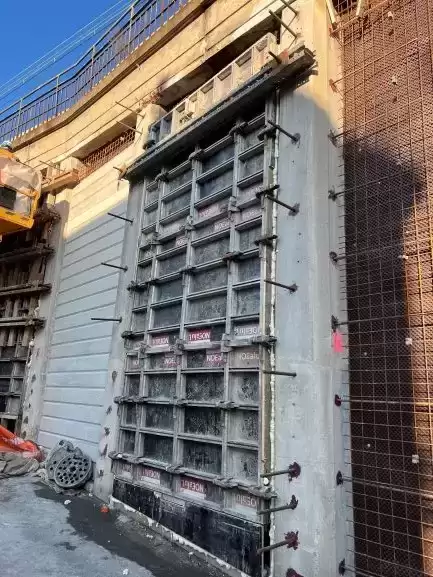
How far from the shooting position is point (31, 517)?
5.71 m

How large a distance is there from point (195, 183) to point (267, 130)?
5.05 ft

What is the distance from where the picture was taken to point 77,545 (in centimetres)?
489

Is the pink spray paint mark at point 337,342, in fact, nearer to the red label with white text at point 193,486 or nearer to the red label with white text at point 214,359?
the red label with white text at point 214,359

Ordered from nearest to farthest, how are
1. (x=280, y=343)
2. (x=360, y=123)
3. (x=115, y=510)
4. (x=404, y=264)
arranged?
(x=404, y=264), (x=280, y=343), (x=360, y=123), (x=115, y=510)

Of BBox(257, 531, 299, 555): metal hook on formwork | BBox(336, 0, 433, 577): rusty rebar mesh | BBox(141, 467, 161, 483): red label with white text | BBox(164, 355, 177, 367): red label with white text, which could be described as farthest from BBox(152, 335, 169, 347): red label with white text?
BBox(257, 531, 299, 555): metal hook on formwork

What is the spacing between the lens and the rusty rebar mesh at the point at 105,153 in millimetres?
9703

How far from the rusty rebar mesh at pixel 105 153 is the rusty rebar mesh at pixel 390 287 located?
19.0ft

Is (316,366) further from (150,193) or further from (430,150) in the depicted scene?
(150,193)

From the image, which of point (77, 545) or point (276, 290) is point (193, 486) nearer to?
point (77, 545)

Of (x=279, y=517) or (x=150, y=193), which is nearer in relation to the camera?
(x=279, y=517)

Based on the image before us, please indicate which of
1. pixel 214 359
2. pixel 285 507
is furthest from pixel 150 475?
pixel 285 507

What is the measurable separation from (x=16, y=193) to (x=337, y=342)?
8.73 m

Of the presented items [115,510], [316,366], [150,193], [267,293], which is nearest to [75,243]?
[150,193]

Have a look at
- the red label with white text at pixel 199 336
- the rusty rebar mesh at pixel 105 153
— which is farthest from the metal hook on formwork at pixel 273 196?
the rusty rebar mesh at pixel 105 153
